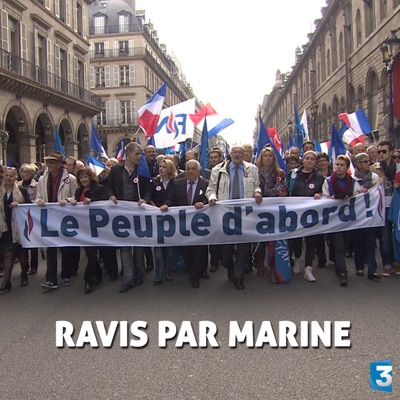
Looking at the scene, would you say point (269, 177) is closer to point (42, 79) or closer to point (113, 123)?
point (42, 79)

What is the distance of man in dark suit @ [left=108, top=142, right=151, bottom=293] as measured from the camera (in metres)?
6.56

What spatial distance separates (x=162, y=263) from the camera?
6863mm

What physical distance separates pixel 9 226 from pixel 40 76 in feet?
79.9

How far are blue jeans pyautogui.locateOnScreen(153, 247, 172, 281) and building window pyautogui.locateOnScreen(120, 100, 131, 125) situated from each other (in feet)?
172

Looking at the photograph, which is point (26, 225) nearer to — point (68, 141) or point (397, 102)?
point (397, 102)

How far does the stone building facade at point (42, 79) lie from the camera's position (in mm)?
25141

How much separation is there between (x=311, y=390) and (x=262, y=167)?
3991 mm

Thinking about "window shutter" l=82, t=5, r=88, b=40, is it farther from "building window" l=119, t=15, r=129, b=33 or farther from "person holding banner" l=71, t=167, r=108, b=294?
"person holding banner" l=71, t=167, r=108, b=294

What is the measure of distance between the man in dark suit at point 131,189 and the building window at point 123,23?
5776 cm

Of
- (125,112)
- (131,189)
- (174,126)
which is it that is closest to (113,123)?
(125,112)

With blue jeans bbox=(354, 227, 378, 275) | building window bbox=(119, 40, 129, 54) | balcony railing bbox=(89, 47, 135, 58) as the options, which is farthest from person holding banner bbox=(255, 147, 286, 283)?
building window bbox=(119, 40, 129, 54)

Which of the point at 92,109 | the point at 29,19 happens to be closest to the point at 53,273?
the point at 29,19

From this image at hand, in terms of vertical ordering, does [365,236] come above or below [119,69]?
below

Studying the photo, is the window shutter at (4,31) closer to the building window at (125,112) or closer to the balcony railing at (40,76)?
the balcony railing at (40,76)
